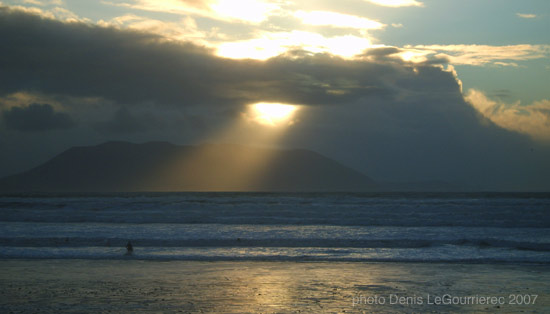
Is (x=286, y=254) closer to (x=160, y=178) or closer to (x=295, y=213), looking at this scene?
(x=295, y=213)

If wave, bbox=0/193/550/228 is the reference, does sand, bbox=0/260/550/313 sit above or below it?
above

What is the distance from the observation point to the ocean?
16.6 m

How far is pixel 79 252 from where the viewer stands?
1691 cm

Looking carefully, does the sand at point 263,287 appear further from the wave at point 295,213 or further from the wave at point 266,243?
the wave at point 295,213

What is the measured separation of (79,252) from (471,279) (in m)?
13.6

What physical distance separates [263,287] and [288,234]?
12.5 meters

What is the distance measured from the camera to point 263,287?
10898mm

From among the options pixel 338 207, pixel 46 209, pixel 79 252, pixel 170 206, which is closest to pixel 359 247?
pixel 79 252

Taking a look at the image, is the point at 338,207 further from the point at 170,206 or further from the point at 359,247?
the point at 359,247

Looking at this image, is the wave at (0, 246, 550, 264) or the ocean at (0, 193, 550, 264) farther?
the ocean at (0, 193, 550, 264)

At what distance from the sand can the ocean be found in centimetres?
187

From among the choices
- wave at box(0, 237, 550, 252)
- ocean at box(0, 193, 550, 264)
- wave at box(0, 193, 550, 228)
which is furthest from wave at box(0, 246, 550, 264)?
wave at box(0, 193, 550, 228)

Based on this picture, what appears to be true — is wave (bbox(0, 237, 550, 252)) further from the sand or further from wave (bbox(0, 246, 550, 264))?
the sand

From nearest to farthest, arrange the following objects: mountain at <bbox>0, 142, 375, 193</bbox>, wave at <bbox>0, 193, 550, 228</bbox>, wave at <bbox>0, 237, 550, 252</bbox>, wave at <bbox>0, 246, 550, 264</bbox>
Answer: wave at <bbox>0, 246, 550, 264</bbox> → wave at <bbox>0, 237, 550, 252</bbox> → wave at <bbox>0, 193, 550, 228</bbox> → mountain at <bbox>0, 142, 375, 193</bbox>
